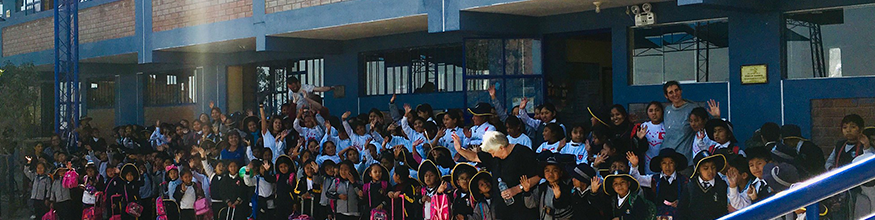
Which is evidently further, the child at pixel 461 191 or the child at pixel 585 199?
the child at pixel 461 191

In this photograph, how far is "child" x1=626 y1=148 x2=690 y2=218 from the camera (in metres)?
7.41

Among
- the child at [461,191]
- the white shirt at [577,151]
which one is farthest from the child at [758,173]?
the child at [461,191]

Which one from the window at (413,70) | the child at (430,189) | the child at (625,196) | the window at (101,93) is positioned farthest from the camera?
the window at (101,93)

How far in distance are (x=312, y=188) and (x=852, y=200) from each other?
544 centimetres

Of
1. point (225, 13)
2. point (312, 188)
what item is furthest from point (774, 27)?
point (225, 13)

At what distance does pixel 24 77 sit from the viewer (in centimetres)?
1777

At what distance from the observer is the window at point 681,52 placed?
11.1 m

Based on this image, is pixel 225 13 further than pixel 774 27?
Yes

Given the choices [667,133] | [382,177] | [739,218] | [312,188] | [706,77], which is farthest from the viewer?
[706,77]

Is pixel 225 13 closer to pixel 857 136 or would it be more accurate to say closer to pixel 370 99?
pixel 370 99

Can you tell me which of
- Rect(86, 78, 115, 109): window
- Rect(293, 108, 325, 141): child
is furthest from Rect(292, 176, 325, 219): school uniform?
Rect(86, 78, 115, 109): window

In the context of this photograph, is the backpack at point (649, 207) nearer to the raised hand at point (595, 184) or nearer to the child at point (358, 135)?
the raised hand at point (595, 184)

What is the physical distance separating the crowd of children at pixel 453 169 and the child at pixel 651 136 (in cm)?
2

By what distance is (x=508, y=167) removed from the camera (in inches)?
303
